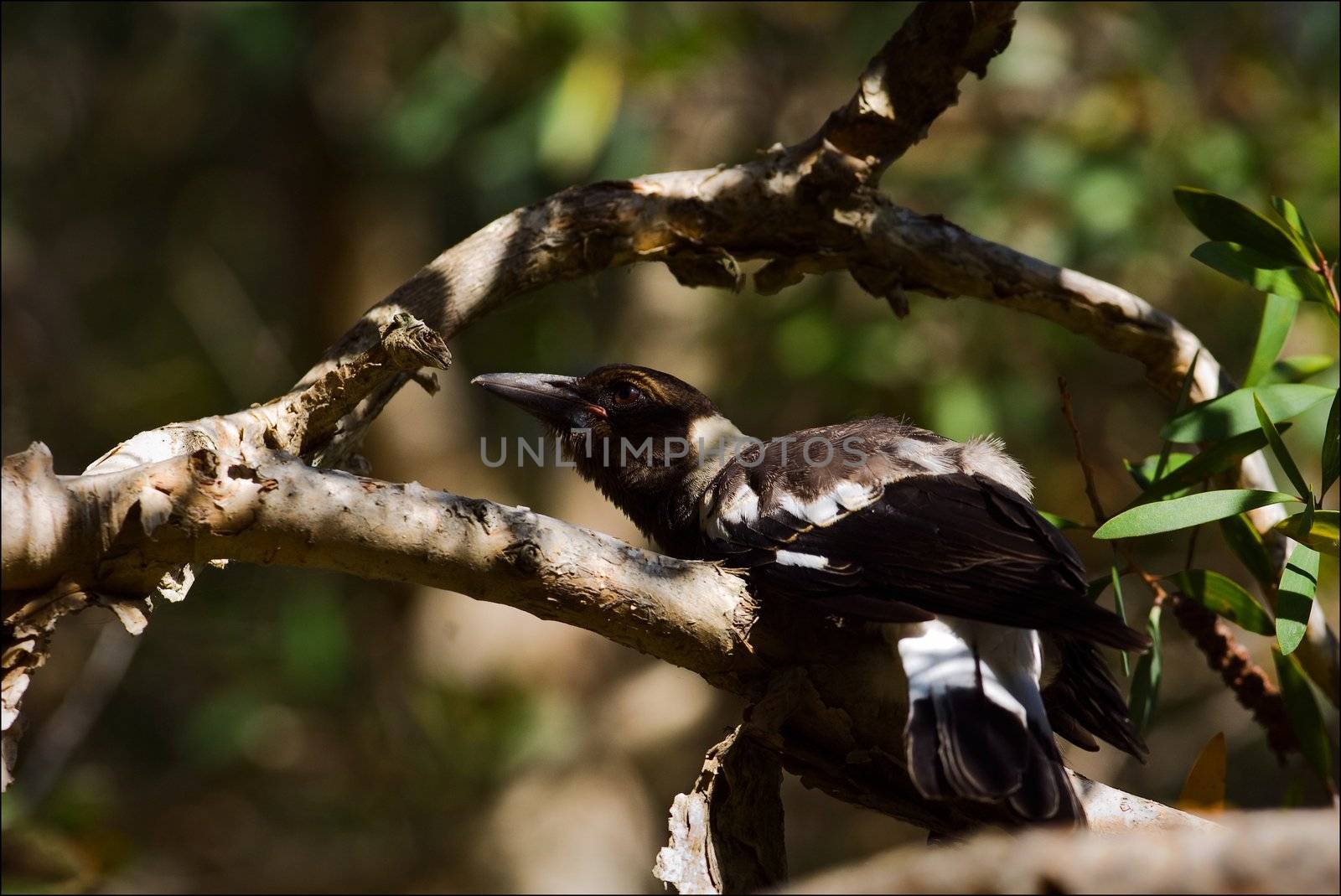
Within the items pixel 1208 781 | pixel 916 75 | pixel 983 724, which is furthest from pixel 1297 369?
pixel 983 724

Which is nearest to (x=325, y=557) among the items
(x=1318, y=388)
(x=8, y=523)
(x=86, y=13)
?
(x=8, y=523)

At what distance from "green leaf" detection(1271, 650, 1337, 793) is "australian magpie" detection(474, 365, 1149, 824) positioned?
37cm

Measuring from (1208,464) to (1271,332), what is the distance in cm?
42

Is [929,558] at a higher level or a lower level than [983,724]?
higher

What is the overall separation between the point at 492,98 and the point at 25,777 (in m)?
3.49

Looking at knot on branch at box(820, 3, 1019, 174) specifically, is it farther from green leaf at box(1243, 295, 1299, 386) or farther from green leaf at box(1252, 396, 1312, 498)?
green leaf at box(1252, 396, 1312, 498)

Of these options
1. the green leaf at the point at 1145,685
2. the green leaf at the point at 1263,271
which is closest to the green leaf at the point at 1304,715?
the green leaf at the point at 1145,685

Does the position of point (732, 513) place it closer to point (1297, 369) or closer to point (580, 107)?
point (1297, 369)

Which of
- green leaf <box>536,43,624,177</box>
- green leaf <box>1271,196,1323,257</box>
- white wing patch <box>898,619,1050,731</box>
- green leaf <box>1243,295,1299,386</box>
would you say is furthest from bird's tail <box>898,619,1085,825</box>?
green leaf <box>536,43,624,177</box>

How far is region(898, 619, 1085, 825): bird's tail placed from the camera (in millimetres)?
2139

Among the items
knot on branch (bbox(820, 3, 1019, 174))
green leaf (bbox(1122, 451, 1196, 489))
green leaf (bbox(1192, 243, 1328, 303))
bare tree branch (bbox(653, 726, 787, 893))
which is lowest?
bare tree branch (bbox(653, 726, 787, 893))

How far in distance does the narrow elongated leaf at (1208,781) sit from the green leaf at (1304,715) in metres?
0.27

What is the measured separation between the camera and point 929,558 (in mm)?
2510

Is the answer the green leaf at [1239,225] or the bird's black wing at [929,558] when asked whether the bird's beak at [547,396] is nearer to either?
the bird's black wing at [929,558]
